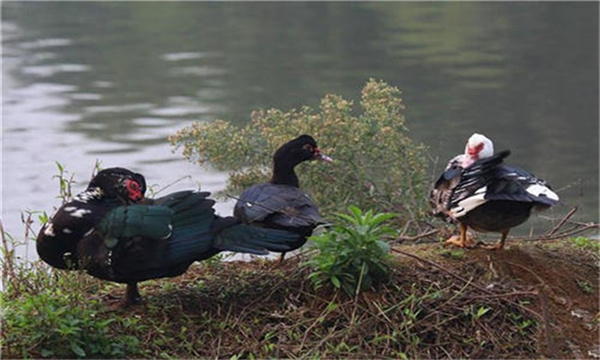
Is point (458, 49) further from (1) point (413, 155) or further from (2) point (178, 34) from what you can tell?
(1) point (413, 155)

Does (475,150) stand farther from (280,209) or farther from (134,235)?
(134,235)

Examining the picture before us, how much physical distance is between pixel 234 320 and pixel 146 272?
45 centimetres

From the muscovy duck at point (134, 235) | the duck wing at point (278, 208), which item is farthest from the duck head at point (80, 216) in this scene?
the duck wing at point (278, 208)

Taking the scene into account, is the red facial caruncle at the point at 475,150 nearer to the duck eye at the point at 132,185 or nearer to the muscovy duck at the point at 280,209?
the muscovy duck at the point at 280,209

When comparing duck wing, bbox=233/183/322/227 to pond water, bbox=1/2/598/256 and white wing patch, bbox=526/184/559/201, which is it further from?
pond water, bbox=1/2/598/256

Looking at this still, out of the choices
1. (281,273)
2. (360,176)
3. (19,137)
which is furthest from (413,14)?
(281,273)

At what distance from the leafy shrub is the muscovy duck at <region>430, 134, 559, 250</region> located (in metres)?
2.74

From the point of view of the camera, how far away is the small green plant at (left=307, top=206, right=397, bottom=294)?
5273mm

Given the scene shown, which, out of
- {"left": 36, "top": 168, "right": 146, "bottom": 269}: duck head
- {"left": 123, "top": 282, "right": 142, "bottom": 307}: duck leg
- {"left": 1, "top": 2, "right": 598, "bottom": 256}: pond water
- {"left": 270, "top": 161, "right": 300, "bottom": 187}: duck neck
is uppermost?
{"left": 36, "top": 168, "right": 146, "bottom": 269}: duck head

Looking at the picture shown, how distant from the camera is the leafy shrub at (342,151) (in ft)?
29.6

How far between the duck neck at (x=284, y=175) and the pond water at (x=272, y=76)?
3646mm

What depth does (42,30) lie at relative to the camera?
24.4 meters

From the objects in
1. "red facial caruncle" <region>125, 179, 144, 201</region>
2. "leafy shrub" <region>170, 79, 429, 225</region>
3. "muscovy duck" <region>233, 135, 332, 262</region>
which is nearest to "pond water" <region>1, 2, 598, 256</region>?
"leafy shrub" <region>170, 79, 429, 225</region>

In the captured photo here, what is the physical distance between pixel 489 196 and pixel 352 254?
2.52ft
